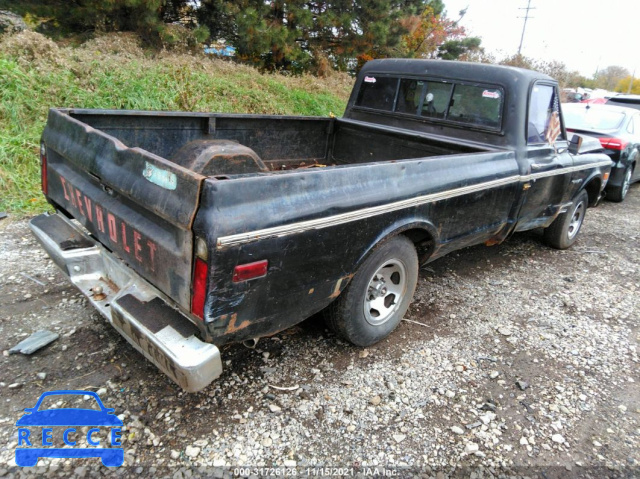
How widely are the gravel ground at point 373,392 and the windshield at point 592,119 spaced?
471cm

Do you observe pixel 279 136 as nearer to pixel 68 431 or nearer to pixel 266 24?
pixel 68 431

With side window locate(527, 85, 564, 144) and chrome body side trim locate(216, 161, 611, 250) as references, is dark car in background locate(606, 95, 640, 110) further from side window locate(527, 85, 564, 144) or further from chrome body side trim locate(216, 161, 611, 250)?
chrome body side trim locate(216, 161, 611, 250)

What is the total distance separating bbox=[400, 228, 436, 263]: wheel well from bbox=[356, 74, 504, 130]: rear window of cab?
1287 millimetres

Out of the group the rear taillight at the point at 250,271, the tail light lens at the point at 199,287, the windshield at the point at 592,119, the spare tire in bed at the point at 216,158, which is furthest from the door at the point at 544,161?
the windshield at the point at 592,119

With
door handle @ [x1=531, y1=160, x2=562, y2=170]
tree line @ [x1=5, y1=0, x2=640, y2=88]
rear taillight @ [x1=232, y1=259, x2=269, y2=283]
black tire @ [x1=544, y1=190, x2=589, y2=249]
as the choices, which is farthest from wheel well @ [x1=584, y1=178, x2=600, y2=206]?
tree line @ [x1=5, y1=0, x2=640, y2=88]

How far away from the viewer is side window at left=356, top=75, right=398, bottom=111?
4391 mm

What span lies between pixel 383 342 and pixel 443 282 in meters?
1.25

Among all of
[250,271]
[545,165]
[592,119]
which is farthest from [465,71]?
[592,119]

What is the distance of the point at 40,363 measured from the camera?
2.62 m

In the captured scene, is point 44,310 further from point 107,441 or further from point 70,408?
point 107,441

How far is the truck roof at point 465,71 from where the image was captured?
12.1 feet

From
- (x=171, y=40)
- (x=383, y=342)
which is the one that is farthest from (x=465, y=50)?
(x=383, y=342)

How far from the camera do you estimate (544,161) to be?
12.8 ft

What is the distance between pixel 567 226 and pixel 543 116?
5.18 ft
